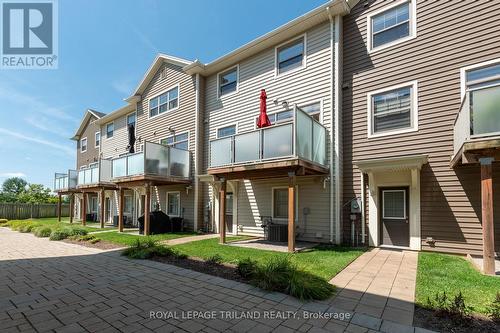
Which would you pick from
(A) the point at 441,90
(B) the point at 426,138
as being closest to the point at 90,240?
(B) the point at 426,138

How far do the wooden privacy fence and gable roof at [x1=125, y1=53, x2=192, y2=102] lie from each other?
717 inches

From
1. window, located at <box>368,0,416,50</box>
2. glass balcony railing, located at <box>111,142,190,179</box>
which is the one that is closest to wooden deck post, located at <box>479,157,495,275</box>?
window, located at <box>368,0,416,50</box>

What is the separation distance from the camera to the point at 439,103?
26.9ft

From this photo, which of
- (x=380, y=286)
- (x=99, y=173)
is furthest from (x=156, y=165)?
(x=380, y=286)

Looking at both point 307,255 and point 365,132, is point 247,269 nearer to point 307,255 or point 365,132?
point 307,255

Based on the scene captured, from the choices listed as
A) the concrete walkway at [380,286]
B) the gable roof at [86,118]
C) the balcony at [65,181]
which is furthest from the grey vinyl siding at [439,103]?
the gable roof at [86,118]

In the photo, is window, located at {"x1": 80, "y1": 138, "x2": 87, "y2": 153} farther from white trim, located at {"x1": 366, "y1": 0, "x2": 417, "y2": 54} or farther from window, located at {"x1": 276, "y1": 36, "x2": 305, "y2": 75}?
white trim, located at {"x1": 366, "y1": 0, "x2": 417, "y2": 54}

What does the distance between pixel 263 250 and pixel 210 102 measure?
8.79 metres

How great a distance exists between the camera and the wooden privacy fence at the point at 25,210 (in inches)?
1016

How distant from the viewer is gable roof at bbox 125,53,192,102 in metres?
15.4

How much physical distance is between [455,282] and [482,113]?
143 inches

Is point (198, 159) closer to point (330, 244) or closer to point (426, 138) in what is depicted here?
point (330, 244)

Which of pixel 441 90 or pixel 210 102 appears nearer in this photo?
pixel 441 90

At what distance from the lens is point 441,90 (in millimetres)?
8203
